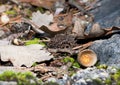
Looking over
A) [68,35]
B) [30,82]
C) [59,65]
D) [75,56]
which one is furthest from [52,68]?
[30,82]

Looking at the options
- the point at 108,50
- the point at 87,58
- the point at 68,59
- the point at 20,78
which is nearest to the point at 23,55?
the point at 68,59

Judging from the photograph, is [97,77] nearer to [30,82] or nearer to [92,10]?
[30,82]

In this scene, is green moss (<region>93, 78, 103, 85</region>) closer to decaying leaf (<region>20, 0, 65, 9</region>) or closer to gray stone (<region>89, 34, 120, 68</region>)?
gray stone (<region>89, 34, 120, 68</region>)

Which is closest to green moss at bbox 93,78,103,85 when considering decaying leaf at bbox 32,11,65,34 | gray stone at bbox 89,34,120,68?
gray stone at bbox 89,34,120,68

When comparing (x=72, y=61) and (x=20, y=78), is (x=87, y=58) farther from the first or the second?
(x=20, y=78)

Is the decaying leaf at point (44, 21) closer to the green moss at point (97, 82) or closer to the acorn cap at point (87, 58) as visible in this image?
the acorn cap at point (87, 58)

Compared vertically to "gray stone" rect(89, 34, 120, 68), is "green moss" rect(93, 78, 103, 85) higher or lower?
lower

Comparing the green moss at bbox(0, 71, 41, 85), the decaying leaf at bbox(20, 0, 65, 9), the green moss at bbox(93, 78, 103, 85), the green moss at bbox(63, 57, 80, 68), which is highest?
the decaying leaf at bbox(20, 0, 65, 9)
